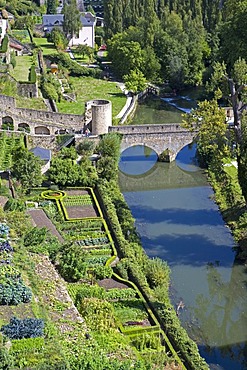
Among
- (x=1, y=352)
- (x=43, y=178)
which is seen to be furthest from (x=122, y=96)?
(x=1, y=352)

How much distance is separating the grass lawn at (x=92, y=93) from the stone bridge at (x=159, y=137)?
29.2 feet

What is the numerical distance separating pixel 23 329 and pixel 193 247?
1279cm

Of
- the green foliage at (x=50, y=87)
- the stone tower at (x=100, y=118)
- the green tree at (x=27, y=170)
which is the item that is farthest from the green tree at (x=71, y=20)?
the green tree at (x=27, y=170)

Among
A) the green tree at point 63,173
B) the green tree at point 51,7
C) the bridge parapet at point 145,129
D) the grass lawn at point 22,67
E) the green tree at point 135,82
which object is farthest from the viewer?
the green tree at point 51,7

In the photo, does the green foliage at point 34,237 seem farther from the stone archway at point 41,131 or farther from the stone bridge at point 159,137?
the stone archway at point 41,131

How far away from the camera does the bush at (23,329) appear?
14.8 metres

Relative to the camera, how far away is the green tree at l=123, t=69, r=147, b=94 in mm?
51263

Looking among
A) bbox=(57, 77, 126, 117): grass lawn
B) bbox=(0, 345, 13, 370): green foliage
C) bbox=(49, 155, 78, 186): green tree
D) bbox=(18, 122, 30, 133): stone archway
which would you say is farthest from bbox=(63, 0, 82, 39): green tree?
bbox=(0, 345, 13, 370): green foliage

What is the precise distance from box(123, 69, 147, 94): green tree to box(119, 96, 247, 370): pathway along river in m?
14.2

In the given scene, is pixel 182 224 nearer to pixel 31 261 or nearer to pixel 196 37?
pixel 31 261

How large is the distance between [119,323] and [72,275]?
120 inches

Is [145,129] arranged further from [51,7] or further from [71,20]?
[51,7]

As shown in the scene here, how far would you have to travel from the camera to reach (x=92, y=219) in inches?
1035

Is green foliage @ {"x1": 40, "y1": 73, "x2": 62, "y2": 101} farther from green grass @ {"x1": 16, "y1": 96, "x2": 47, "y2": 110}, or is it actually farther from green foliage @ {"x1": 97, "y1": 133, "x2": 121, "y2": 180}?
green foliage @ {"x1": 97, "y1": 133, "x2": 121, "y2": 180}
